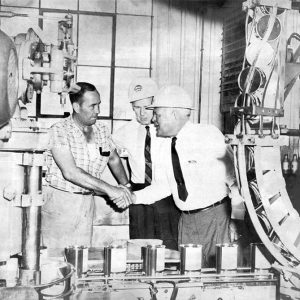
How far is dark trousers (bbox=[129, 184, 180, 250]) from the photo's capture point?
3197mm

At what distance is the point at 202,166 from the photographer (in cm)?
262

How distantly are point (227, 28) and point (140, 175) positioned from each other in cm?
219

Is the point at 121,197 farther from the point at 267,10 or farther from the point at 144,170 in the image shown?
the point at 267,10

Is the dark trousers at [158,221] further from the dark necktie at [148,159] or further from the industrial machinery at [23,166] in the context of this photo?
the industrial machinery at [23,166]

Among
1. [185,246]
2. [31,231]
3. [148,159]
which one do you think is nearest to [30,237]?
[31,231]

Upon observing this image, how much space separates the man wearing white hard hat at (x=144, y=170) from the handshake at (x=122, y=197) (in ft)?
1.48

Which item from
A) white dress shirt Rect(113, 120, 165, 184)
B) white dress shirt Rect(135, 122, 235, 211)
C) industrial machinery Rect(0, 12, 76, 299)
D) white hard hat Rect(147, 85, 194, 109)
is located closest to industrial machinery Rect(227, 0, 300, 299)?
industrial machinery Rect(0, 12, 76, 299)

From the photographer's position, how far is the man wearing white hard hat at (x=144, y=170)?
3.14 metres

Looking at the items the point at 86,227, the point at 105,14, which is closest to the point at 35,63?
the point at 86,227

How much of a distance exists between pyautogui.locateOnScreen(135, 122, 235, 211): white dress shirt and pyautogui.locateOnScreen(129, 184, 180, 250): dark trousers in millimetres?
542

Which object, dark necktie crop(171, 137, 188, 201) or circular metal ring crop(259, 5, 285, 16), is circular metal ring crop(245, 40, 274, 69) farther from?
dark necktie crop(171, 137, 188, 201)

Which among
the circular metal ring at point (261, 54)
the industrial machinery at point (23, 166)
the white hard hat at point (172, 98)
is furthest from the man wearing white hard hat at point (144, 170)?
the industrial machinery at point (23, 166)

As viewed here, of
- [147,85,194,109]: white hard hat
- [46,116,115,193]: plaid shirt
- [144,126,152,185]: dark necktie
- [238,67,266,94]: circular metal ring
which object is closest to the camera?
[238,67,266,94]: circular metal ring

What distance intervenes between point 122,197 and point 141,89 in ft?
2.96
